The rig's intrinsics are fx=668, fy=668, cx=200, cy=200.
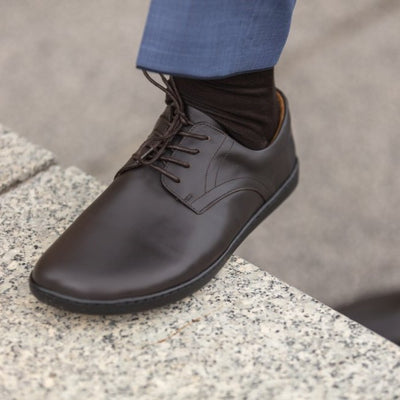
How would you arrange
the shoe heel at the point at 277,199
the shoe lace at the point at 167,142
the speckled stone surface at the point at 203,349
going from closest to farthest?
the speckled stone surface at the point at 203,349 → the shoe lace at the point at 167,142 → the shoe heel at the point at 277,199

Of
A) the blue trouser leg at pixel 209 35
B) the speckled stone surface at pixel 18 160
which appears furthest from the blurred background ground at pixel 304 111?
the blue trouser leg at pixel 209 35

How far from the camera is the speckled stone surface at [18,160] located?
1.26m

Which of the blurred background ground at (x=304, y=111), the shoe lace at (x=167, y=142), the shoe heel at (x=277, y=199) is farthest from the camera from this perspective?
the blurred background ground at (x=304, y=111)

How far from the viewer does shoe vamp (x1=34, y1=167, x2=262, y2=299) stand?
2.95 ft

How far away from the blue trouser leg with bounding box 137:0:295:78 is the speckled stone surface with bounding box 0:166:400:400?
0.33 meters

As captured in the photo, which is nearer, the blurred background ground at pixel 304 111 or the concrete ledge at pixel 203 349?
the concrete ledge at pixel 203 349

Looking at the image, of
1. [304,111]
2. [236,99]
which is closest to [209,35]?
[236,99]

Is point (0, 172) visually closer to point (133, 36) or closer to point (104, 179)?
point (104, 179)

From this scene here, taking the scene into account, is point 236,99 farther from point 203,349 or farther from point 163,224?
point 203,349

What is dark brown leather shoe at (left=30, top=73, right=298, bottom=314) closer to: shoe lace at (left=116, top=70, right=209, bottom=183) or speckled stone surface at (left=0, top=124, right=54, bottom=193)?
shoe lace at (left=116, top=70, right=209, bottom=183)

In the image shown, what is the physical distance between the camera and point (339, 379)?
86 centimetres

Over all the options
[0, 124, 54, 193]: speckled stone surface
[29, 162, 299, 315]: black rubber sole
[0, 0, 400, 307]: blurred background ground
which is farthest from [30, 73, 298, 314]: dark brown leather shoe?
[0, 0, 400, 307]: blurred background ground

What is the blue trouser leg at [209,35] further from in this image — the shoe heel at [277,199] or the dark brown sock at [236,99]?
the shoe heel at [277,199]

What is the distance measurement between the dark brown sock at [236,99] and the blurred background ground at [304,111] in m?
0.87
